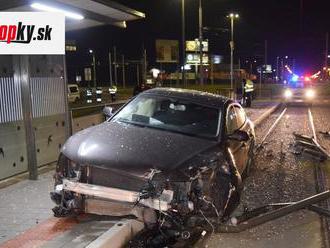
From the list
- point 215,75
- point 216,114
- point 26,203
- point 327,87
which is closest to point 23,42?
point 26,203

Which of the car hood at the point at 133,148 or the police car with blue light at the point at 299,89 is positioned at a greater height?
the car hood at the point at 133,148

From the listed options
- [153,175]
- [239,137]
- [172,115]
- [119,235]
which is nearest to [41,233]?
[119,235]

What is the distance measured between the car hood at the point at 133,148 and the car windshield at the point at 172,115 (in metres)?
0.34

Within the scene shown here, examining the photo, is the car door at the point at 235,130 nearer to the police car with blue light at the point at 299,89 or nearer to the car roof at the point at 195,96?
the car roof at the point at 195,96

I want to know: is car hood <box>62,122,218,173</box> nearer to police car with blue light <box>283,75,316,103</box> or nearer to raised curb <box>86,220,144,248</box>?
raised curb <box>86,220,144,248</box>

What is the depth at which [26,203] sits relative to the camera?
705 cm

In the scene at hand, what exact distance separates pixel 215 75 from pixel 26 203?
91.1m

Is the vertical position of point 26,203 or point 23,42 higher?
point 23,42

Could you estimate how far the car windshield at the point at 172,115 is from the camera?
7.10m

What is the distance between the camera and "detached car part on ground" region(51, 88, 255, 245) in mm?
5582

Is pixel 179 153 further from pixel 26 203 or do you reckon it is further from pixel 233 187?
pixel 26 203

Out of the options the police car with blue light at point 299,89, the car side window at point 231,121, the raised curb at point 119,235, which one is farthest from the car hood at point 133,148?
the police car with blue light at point 299,89

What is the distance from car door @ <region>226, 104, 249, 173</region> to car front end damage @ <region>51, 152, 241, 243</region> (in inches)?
44.4

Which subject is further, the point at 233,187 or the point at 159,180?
the point at 233,187
